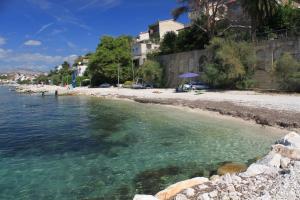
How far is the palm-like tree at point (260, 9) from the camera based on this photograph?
41600 mm

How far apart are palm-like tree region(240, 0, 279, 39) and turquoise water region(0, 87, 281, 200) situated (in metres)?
23.3

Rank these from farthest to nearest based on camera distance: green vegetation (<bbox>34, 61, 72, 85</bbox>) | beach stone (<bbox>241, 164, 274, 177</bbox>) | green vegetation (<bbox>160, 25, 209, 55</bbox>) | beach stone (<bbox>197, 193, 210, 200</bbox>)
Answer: green vegetation (<bbox>34, 61, 72, 85</bbox>) < green vegetation (<bbox>160, 25, 209, 55</bbox>) < beach stone (<bbox>241, 164, 274, 177</bbox>) < beach stone (<bbox>197, 193, 210, 200</bbox>)

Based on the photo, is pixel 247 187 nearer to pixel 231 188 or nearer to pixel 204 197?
pixel 231 188

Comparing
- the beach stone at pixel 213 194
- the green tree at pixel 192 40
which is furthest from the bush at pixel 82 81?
the beach stone at pixel 213 194

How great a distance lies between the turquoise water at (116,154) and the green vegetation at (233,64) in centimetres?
1418

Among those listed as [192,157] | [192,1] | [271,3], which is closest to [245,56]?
[271,3]

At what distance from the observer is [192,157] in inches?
565

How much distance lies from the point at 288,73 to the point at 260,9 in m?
13.6

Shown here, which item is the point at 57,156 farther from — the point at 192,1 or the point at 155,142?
the point at 192,1

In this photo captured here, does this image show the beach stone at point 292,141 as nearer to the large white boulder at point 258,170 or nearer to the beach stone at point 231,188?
the large white boulder at point 258,170

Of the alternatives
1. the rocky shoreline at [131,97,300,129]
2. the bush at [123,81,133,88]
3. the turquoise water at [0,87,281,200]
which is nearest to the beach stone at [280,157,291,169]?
the turquoise water at [0,87,281,200]

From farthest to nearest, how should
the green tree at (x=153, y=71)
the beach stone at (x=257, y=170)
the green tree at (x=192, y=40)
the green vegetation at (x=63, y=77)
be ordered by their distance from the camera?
1. the green vegetation at (x=63, y=77)
2. the green tree at (x=153, y=71)
3. the green tree at (x=192, y=40)
4. the beach stone at (x=257, y=170)

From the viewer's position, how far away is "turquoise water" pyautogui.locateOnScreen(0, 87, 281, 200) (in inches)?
437

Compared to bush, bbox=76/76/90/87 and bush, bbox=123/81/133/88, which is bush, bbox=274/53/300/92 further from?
bush, bbox=76/76/90/87
